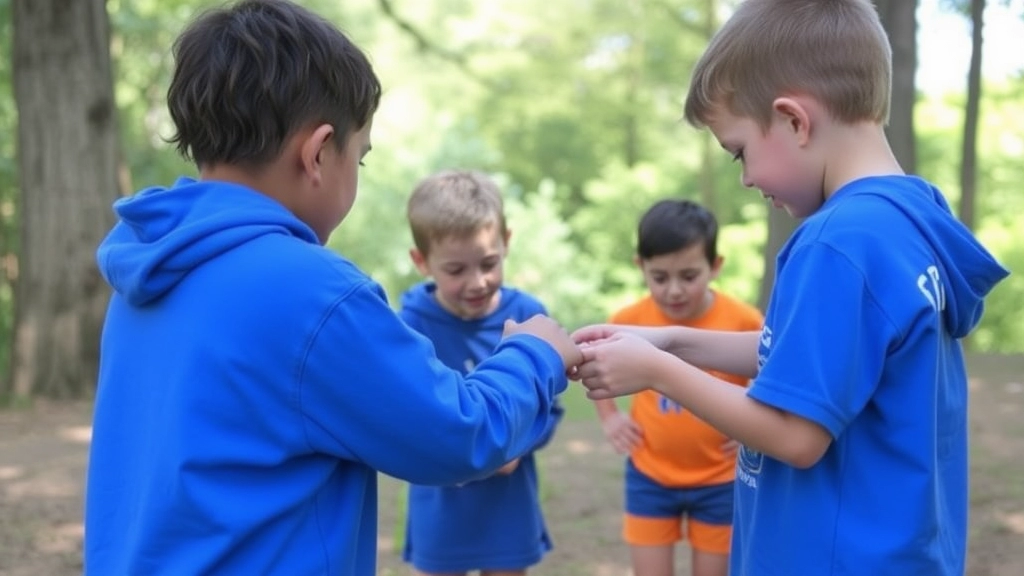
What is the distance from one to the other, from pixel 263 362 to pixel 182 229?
0.88 ft

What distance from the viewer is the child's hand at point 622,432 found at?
13.8 feet

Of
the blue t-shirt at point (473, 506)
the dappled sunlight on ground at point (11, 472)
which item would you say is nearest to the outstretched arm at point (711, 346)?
the blue t-shirt at point (473, 506)

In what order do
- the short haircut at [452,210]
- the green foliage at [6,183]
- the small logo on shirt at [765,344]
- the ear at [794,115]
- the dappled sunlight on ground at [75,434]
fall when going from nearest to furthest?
the ear at [794,115] → the small logo on shirt at [765,344] → the short haircut at [452,210] → the dappled sunlight on ground at [75,434] → the green foliage at [6,183]

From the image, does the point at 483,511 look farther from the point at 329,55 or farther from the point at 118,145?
the point at 118,145

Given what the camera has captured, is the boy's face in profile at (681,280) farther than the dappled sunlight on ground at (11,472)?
No

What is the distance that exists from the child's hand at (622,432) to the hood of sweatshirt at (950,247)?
2.11 metres

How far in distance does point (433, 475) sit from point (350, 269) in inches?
15.0

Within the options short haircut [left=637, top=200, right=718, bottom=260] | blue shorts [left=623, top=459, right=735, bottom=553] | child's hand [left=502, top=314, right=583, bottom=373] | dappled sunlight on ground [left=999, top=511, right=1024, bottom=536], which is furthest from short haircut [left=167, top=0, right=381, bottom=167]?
dappled sunlight on ground [left=999, top=511, right=1024, bottom=536]

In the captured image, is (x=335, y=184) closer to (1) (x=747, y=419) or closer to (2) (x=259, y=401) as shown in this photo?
(2) (x=259, y=401)

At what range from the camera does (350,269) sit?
1.94 meters

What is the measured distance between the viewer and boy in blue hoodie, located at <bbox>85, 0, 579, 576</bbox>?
73.9 inches

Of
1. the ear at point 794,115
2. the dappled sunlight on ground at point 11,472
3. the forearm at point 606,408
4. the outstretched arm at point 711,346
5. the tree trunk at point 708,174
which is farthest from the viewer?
the tree trunk at point 708,174

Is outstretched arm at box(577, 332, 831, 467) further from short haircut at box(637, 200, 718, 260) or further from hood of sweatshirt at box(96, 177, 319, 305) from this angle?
short haircut at box(637, 200, 718, 260)

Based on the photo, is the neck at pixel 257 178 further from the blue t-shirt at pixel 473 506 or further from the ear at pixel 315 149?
the blue t-shirt at pixel 473 506
